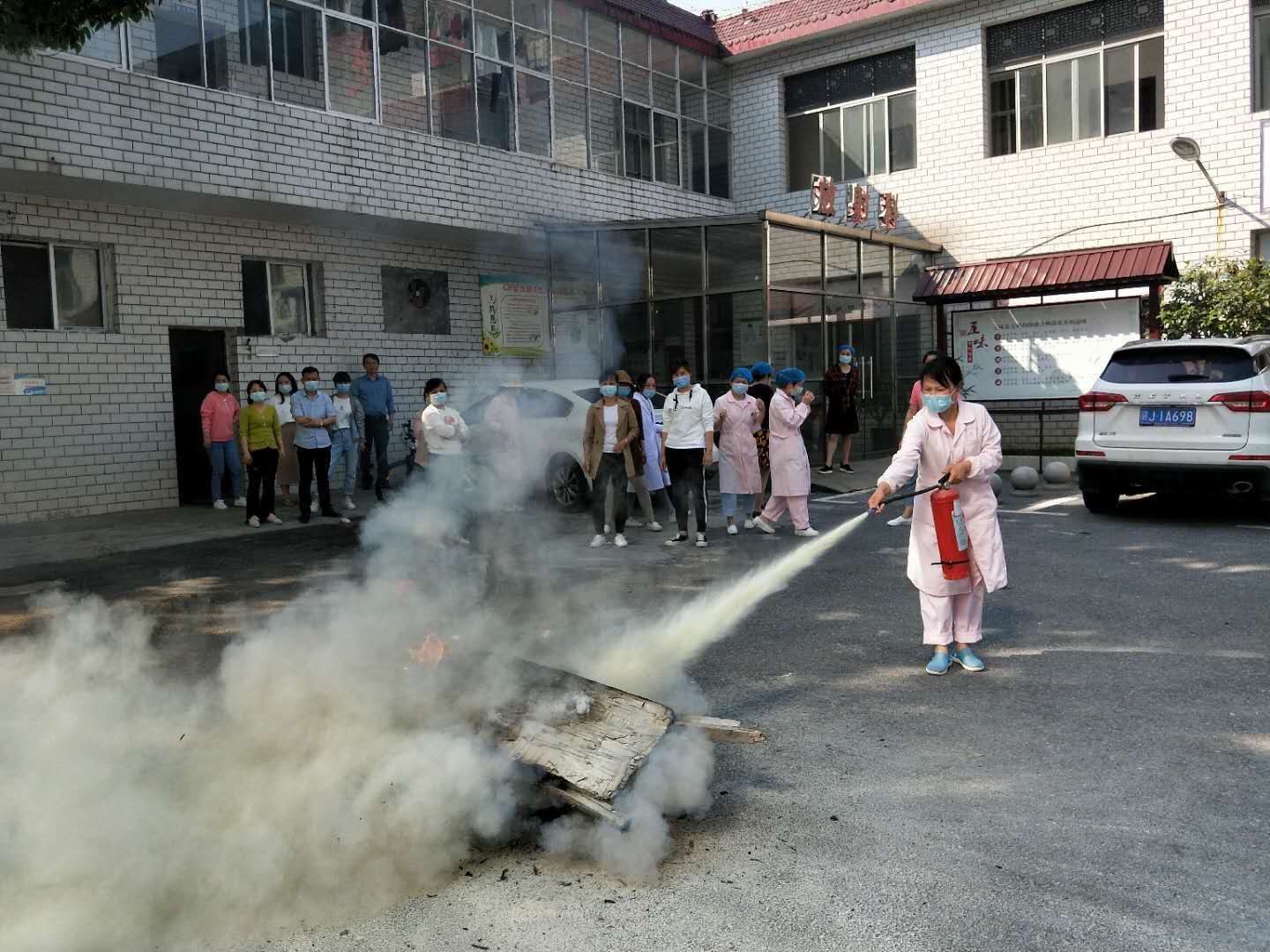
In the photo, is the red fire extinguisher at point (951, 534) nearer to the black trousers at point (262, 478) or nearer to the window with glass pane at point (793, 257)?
the black trousers at point (262, 478)

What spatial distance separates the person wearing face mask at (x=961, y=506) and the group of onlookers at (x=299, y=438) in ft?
21.7

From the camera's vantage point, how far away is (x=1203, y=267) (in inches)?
632

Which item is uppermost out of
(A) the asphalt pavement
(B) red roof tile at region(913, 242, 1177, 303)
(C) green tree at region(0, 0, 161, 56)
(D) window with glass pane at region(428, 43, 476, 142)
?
(D) window with glass pane at region(428, 43, 476, 142)

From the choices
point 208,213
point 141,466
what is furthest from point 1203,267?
point 141,466

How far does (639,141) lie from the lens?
18656 millimetres

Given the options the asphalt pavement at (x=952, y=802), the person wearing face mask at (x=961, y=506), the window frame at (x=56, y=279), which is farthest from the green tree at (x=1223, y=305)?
the window frame at (x=56, y=279)

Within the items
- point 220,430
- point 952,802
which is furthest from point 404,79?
point 952,802

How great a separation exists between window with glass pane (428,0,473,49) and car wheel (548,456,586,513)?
730 cm

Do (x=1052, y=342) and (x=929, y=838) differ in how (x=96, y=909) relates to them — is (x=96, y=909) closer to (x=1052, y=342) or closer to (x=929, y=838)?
(x=929, y=838)

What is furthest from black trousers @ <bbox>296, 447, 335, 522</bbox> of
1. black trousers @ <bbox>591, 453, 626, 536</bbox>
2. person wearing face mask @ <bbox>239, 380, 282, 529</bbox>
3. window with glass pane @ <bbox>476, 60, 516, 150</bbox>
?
window with glass pane @ <bbox>476, 60, 516, 150</bbox>

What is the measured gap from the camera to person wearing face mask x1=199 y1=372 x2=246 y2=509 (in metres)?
12.9

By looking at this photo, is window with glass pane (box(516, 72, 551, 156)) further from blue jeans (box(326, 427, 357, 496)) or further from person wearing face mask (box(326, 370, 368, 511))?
blue jeans (box(326, 427, 357, 496))

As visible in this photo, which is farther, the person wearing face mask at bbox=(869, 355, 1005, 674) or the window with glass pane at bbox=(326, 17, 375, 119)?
the window with glass pane at bbox=(326, 17, 375, 119)

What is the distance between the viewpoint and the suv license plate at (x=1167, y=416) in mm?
9789
